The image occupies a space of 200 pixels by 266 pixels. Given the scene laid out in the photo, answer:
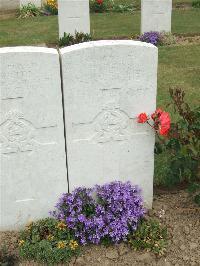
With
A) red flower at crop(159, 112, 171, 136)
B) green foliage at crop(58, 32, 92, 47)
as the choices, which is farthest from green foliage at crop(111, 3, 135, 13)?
red flower at crop(159, 112, 171, 136)

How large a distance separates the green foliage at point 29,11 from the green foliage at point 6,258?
11586 mm

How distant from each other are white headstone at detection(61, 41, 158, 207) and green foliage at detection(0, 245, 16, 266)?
2.53ft

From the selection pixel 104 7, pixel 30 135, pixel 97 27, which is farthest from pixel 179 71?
pixel 104 7

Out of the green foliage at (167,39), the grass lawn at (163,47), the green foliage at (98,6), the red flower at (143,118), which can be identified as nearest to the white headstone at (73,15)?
the grass lawn at (163,47)

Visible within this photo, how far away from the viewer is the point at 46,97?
3.46 meters

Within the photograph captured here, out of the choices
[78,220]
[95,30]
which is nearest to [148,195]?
[78,220]

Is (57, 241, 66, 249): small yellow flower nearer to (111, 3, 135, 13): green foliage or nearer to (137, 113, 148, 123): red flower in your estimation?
(137, 113, 148, 123): red flower

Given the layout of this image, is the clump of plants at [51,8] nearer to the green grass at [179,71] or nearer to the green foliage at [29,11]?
the green foliage at [29,11]

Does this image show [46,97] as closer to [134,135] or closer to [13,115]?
[13,115]

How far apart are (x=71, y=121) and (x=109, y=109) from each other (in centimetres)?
33

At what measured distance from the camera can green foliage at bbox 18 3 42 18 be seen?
14.2m

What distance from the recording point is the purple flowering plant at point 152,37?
409 inches

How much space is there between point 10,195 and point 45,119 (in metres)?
0.77

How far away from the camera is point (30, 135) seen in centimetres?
359
